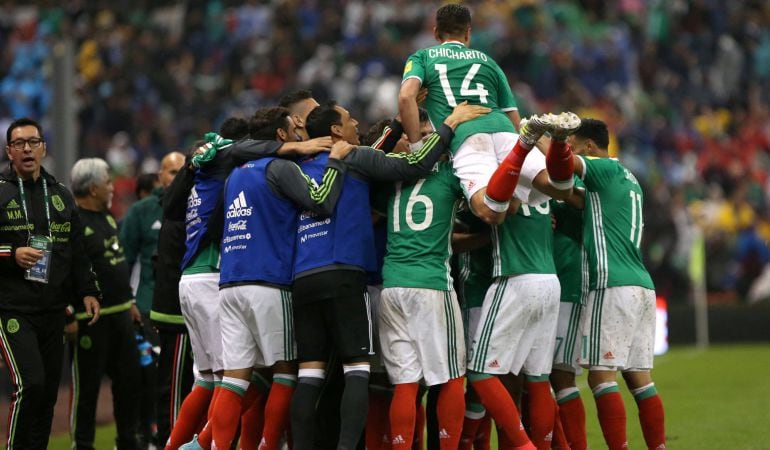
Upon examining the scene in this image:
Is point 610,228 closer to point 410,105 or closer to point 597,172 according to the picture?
point 597,172

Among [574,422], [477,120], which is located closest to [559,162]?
[477,120]

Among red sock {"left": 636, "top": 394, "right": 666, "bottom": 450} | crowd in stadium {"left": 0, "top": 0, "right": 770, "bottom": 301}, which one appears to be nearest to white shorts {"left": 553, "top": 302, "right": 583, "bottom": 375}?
red sock {"left": 636, "top": 394, "right": 666, "bottom": 450}

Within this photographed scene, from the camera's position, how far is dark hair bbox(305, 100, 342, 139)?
335 inches

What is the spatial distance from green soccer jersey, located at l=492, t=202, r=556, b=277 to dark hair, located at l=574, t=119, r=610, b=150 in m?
0.73

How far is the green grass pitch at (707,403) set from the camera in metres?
10.8

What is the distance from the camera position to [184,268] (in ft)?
29.7

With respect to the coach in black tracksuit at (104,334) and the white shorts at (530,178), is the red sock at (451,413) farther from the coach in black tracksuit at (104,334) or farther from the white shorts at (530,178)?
the coach in black tracksuit at (104,334)

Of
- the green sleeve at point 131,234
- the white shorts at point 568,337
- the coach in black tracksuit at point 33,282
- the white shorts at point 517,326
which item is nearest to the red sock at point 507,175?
the white shorts at point 517,326

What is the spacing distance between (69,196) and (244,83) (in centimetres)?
1685

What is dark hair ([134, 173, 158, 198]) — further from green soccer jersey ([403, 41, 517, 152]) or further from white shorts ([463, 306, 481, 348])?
white shorts ([463, 306, 481, 348])

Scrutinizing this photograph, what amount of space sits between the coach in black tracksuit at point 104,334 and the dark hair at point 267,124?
206 cm

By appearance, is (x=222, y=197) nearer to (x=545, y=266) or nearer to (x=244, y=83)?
(x=545, y=266)

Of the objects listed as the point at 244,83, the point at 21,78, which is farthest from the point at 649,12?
the point at 21,78

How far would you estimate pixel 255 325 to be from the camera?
8.20 metres
